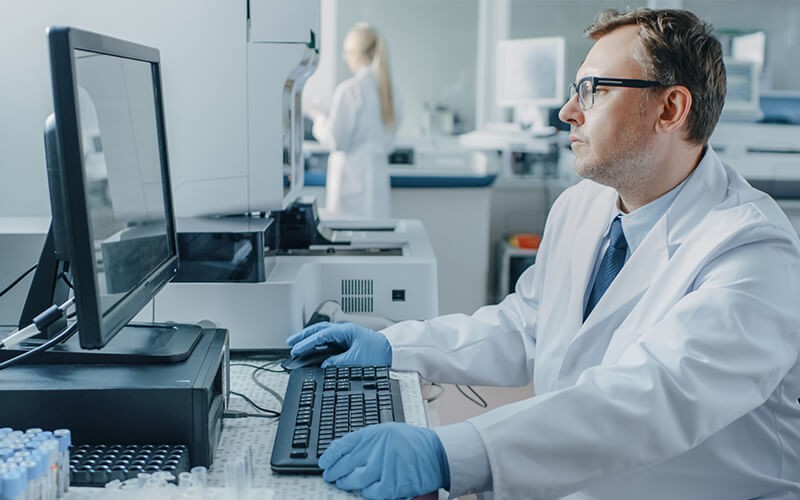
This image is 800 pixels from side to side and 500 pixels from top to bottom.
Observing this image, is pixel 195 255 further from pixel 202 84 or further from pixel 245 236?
pixel 202 84

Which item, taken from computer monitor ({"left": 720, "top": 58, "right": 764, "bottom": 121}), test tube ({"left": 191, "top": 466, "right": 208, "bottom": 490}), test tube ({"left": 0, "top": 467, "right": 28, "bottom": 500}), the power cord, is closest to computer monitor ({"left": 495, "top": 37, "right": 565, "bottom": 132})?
computer monitor ({"left": 720, "top": 58, "right": 764, "bottom": 121})

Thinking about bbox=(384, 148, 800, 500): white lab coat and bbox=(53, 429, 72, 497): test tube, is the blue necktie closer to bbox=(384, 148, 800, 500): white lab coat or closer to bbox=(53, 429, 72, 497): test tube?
bbox=(384, 148, 800, 500): white lab coat

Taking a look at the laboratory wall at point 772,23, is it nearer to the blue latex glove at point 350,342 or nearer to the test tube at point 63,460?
the blue latex glove at point 350,342

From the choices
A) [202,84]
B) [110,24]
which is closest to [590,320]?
[202,84]

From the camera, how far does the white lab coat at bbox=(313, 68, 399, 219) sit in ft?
12.9

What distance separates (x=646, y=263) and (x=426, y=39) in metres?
4.07

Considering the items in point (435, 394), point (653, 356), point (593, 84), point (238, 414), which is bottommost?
point (435, 394)

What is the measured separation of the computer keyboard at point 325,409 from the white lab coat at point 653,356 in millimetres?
142

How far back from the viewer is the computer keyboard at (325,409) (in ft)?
2.91

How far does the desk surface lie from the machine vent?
268 mm

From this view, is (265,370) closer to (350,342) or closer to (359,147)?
(350,342)

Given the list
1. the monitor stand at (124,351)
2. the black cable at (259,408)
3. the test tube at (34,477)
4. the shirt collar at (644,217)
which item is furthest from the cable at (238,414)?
the shirt collar at (644,217)

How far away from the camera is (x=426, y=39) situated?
5.03m

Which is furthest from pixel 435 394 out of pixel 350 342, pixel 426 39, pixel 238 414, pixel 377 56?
pixel 426 39
